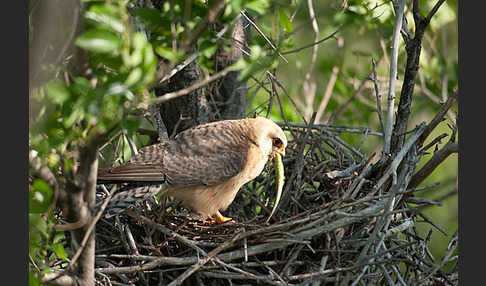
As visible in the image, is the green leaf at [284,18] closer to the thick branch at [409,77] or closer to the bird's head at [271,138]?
the thick branch at [409,77]

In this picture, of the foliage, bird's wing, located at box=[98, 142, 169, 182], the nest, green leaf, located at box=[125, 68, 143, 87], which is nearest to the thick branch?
the nest

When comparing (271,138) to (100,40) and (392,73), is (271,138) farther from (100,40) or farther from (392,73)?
(100,40)

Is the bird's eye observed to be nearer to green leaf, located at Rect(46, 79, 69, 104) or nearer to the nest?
the nest

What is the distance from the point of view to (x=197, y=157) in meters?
4.57

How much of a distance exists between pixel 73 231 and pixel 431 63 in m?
4.86

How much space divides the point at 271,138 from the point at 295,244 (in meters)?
1.14

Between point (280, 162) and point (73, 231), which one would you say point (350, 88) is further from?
point (73, 231)

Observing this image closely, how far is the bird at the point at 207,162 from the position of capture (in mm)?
4355

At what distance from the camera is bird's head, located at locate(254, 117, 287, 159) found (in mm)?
4887

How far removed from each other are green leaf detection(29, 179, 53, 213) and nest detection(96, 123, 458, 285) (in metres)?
1.22

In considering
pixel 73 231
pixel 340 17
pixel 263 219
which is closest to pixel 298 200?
pixel 263 219

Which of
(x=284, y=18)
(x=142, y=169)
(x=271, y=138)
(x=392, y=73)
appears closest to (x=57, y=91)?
(x=284, y=18)

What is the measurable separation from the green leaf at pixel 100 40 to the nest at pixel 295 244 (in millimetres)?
1900

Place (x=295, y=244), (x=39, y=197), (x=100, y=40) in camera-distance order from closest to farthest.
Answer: (x=100, y=40) < (x=39, y=197) < (x=295, y=244)
